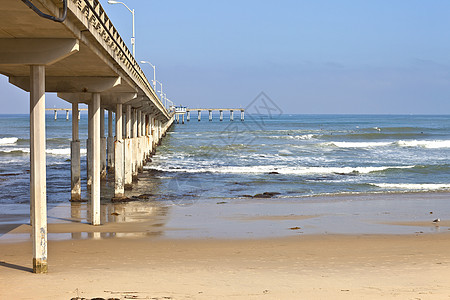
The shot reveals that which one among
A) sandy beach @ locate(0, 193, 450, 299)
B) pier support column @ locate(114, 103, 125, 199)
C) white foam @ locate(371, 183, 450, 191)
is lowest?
white foam @ locate(371, 183, 450, 191)

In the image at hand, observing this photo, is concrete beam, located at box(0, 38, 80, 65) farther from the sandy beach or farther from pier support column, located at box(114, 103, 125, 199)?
pier support column, located at box(114, 103, 125, 199)

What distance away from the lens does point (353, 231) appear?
13523mm

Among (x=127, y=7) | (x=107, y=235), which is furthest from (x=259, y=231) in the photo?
(x=127, y=7)

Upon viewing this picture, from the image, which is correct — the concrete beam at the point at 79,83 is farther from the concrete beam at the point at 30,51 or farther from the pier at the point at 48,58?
the concrete beam at the point at 30,51

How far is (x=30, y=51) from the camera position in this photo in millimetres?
8852

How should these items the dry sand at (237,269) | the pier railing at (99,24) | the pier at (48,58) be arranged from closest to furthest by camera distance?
the pier at (48,58) < the dry sand at (237,269) < the pier railing at (99,24)

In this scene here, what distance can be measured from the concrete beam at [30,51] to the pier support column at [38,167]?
0.21 metres

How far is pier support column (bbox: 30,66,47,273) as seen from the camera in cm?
883

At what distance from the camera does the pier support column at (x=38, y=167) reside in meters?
8.83

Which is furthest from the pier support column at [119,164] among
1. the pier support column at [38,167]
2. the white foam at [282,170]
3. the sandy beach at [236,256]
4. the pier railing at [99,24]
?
the white foam at [282,170]

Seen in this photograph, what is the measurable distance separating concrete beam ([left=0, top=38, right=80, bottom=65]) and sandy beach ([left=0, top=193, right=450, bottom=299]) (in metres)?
3.12

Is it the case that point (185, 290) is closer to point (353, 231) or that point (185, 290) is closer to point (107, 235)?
point (107, 235)

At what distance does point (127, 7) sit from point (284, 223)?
14338mm

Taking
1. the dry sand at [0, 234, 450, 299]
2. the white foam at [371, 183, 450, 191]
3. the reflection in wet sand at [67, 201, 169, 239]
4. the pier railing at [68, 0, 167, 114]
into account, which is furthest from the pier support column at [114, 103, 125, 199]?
the white foam at [371, 183, 450, 191]
